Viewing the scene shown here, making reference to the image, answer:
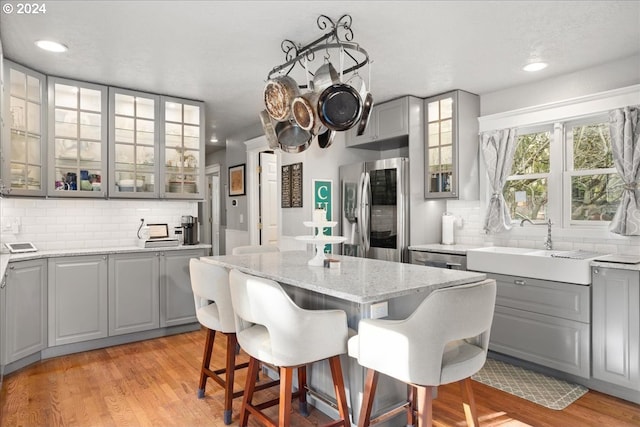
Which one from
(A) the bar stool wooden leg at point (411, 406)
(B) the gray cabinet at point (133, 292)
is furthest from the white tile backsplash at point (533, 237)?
(B) the gray cabinet at point (133, 292)

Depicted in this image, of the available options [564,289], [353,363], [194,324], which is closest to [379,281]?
[353,363]

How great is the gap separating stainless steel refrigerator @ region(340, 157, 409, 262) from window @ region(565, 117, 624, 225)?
1.51 metres

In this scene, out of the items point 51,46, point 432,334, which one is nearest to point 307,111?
point 432,334

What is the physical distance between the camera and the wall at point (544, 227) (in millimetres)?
3270

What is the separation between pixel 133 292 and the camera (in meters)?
3.93

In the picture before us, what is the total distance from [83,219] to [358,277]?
3262 mm

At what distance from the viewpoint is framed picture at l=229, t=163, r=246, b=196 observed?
6059 millimetres

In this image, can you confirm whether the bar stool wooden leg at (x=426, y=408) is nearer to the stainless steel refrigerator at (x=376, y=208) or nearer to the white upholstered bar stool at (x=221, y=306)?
the white upholstered bar stool at (x=221, y=306)

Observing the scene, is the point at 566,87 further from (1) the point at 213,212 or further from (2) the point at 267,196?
(1) the point at 213,212

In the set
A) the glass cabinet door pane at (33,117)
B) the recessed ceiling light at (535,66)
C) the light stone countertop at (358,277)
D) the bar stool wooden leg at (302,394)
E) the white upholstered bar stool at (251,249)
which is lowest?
the bar stool wooden leg at (302,394)

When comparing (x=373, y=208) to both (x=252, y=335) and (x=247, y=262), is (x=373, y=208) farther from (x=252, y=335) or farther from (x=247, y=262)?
(x=252, y=335)

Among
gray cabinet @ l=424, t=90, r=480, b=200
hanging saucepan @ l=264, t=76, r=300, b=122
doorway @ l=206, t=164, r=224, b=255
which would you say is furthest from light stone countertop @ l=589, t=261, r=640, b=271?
doorway @ l=206, t=164, r=224, b=255

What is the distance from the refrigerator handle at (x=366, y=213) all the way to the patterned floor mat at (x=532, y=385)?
1.82 m

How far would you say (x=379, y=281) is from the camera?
79.5 inches
